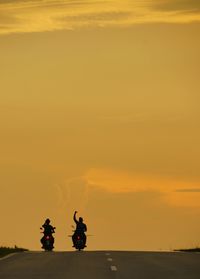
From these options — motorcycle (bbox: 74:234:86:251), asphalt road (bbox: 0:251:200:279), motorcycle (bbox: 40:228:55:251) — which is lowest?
asphalt road (bbox: 0:251:200:279)

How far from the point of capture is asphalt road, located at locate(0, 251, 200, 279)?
26.6m

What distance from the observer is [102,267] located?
30.4 meters

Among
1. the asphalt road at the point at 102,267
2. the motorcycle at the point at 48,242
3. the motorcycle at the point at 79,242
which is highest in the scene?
the motorcycle at the point at 48,242

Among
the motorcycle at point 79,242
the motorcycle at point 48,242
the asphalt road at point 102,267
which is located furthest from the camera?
the motorcycle at point 48,242

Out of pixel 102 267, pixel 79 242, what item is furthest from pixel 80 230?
pixel 102 267

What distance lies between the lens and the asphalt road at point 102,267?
87.2ft

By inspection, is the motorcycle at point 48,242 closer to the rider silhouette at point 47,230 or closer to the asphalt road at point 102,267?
the rider silhouette at point 47,230

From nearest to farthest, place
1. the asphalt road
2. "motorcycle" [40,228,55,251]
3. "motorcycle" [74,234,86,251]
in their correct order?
the asphalt road
"motorcycle" [74,234,86,251]
"motorcycle" [40,228,55,251]

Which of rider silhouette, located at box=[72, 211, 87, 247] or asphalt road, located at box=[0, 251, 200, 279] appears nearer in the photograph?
asphalt road, located at box=[0, 251, 200, 279]

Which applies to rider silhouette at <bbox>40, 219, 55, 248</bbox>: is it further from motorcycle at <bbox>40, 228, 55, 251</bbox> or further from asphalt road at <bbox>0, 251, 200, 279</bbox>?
asphalt road at <bbox>0, 251, 200, 279</bbox>

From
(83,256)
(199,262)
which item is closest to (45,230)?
(83,256)

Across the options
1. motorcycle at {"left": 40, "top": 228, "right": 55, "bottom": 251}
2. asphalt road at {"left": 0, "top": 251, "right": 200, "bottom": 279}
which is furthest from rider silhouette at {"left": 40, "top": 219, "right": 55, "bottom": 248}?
asphalt road at {"left": 0, "top": 251, "right": 200, "bottom": 279}

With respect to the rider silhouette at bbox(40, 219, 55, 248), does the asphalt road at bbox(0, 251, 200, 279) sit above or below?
below

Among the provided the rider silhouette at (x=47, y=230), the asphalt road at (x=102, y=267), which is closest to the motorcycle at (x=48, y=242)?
the rider silhouette at (x=47, y=230)
